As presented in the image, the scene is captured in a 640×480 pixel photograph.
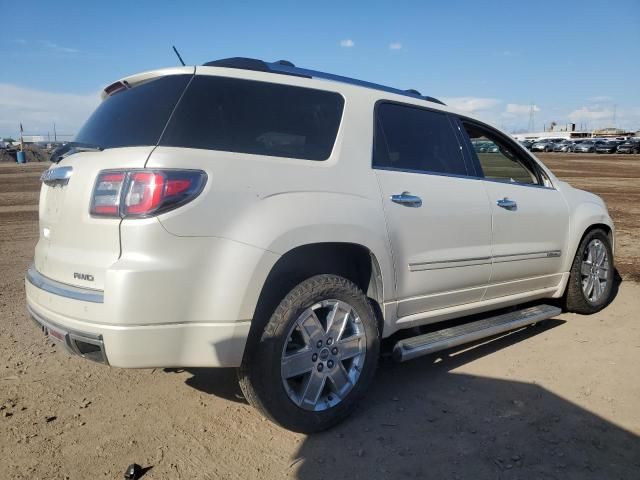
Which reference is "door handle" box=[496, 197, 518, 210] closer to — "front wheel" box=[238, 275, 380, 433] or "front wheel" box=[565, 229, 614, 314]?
"front wheel" box=[565, 229, 614, 314]

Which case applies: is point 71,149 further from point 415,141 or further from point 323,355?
point 415,141

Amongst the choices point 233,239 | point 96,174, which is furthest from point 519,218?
point 96,174

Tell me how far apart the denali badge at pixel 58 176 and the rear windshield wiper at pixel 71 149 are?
0.48 feet

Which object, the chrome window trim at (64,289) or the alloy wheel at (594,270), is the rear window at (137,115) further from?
the alloy wheel at (594,270)

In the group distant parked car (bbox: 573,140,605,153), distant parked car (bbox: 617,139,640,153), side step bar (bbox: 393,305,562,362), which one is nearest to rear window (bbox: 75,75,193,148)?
side step bar (bbox: 393,305,562,362)

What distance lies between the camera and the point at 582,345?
4.36 m

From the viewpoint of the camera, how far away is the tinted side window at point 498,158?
4.18m

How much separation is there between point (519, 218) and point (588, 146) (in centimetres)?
5823

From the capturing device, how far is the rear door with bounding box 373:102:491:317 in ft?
10.8

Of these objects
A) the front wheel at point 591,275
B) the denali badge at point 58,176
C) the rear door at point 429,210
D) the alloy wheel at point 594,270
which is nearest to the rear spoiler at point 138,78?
the denali badge at point 58,176

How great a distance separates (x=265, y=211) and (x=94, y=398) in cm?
178

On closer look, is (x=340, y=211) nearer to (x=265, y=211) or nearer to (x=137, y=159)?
(x=265, y=211)

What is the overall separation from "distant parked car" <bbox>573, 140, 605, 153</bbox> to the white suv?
58.2 meters

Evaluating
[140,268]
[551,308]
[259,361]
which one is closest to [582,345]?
[551,308]
